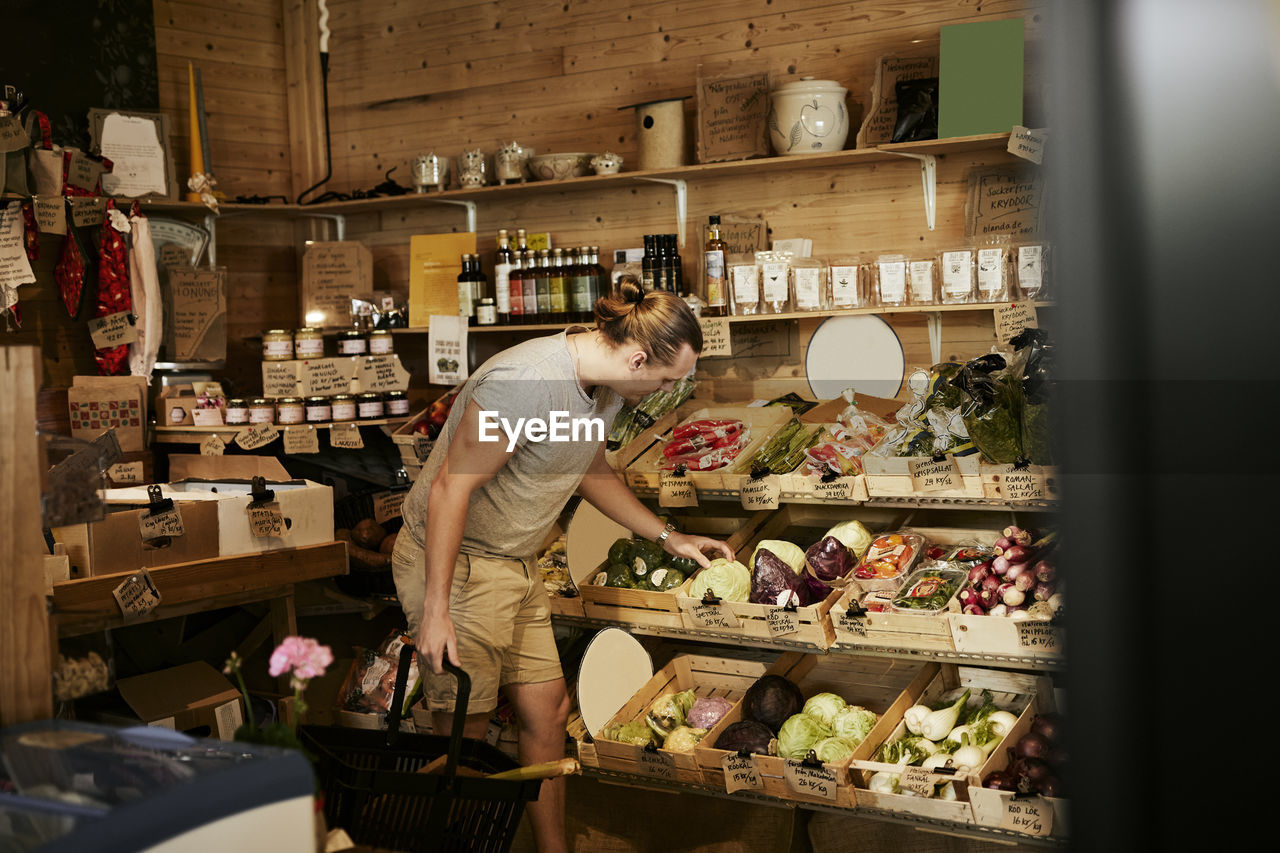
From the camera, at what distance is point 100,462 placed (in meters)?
1.61

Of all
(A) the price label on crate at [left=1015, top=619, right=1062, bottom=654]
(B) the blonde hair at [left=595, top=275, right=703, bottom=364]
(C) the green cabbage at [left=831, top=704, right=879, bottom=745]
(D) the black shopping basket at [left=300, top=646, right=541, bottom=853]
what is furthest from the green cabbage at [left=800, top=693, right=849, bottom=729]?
(B) the blonde hair at [left=595, top=275, right=703, bottom=364]

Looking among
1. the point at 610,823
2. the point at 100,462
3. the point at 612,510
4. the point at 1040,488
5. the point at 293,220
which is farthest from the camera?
the point at 293,220

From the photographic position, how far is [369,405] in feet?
13.6

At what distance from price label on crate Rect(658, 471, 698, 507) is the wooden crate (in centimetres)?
24

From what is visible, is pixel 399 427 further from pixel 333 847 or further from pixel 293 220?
pixel 333 847

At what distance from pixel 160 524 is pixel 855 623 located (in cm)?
189

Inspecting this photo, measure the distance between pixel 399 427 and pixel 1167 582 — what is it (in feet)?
12.3

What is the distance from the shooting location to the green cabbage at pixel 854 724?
2922 millimetres

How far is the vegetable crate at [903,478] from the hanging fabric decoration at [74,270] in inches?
121

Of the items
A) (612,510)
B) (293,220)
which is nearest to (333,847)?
(612,510)

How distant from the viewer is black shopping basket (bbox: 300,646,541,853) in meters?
2.08

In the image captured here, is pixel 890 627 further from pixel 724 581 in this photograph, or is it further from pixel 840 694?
pixel 840 694

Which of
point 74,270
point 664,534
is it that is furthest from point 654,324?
point 74,270

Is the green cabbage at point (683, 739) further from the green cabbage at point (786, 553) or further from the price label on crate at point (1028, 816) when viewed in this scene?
the price label on crate at point (1028, 816)
